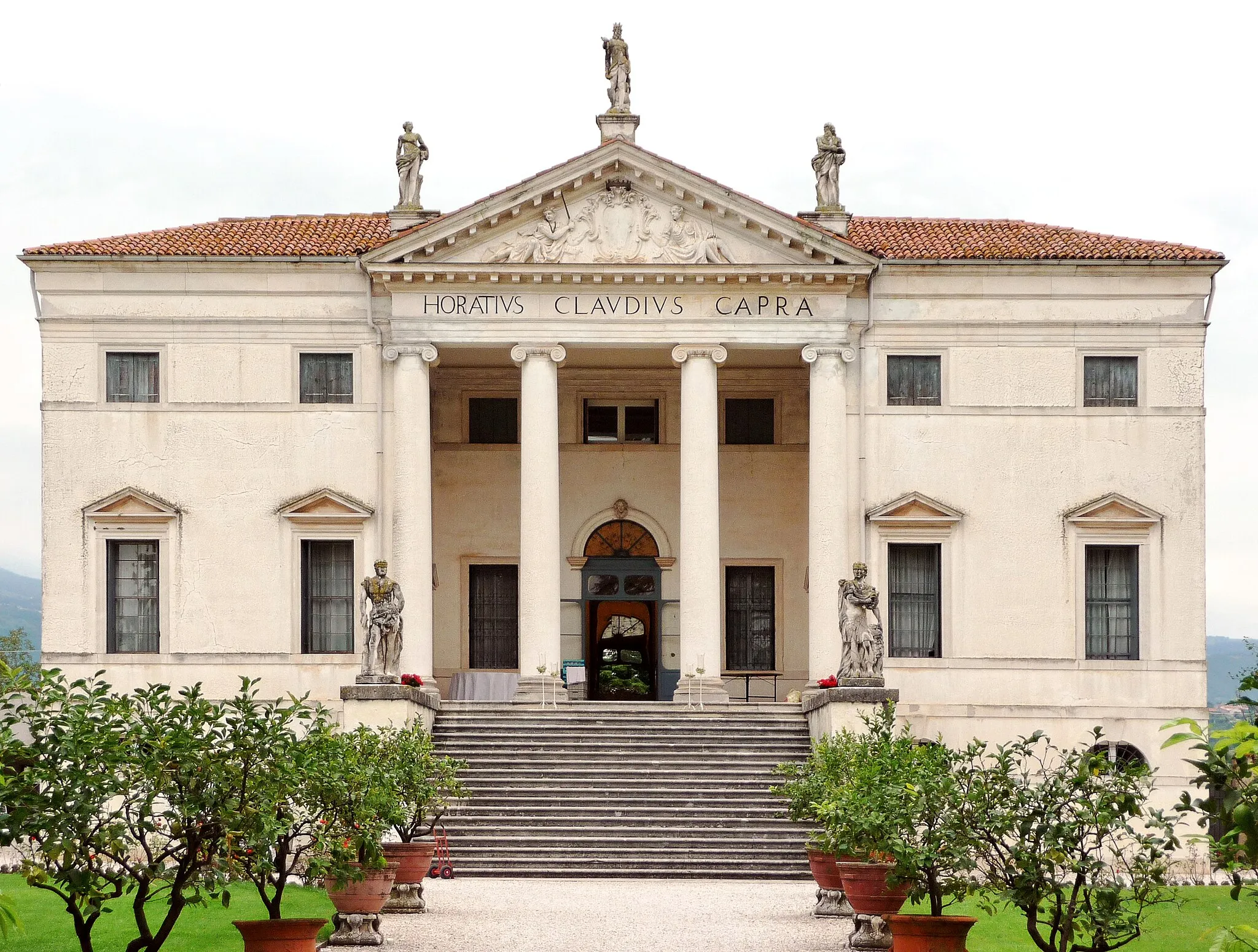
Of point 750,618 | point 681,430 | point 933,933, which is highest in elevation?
point 681,430

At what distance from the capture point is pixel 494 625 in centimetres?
3894

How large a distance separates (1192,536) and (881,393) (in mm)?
6977

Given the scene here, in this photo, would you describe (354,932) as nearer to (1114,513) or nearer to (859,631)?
(859,631)

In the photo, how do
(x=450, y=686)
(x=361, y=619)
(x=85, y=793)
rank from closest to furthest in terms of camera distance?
(x=85, y=793) < (x=361, y=619) < (x=450, y=686)

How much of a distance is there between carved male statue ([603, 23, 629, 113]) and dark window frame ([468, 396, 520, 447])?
7.11 metres

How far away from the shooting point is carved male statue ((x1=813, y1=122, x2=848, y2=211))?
36.2m

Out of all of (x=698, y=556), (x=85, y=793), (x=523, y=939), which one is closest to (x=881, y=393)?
(x=698, y=556)

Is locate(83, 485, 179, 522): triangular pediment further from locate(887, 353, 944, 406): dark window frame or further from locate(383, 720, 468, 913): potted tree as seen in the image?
locate(887, 353, 944, 406): dark window frame

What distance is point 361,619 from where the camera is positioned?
1348 inches

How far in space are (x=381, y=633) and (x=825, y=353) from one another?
436 inches

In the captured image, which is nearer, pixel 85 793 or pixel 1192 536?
pixel 85 793

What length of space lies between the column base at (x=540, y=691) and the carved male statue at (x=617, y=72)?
1180 cm

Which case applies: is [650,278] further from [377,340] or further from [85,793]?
[85,793]

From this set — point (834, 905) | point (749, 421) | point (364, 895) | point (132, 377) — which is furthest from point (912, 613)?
point (364, 895)
